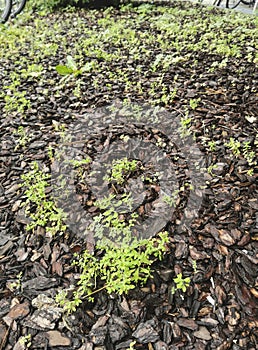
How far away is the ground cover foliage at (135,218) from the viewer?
62.8 inches

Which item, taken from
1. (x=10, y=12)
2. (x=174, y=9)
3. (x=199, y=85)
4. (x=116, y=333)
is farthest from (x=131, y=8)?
(x=116, y=333)

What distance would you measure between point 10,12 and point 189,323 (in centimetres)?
646

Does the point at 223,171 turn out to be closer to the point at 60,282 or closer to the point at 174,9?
the point at 60,282

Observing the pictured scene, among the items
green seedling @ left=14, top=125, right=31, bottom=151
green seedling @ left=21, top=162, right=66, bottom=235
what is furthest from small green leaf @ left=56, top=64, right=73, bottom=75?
green seedling @ left=21, top=162, right=66, bottom=235

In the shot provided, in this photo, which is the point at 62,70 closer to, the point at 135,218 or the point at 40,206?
the point at 40,206

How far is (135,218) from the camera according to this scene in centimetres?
201

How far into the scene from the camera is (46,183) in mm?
2248

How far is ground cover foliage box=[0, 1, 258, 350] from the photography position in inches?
62.8

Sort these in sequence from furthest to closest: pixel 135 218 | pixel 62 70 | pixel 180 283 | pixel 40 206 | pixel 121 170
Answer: pixel 62 70
pixel 121 170
pixel 40 206
pixel 135 218
pixel 180 283

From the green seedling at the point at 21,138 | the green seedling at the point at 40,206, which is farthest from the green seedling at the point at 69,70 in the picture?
the green seedling at the point at 40,206

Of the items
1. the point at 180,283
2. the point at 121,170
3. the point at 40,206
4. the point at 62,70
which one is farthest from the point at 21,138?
the point at 180,283

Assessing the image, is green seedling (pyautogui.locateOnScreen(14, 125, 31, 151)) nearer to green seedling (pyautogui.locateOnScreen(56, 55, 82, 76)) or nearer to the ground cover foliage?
the ground cover foliage

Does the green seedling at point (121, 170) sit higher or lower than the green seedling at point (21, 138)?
lower

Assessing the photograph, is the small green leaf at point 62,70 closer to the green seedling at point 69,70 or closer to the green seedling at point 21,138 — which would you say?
the green seedling at point 69,70
